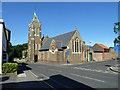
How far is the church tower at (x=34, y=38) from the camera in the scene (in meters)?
52.7

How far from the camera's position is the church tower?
173ft

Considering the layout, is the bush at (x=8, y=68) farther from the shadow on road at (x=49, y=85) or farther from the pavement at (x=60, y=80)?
the shadow on road at (x=49, y=85)

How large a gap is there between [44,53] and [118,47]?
32868mm

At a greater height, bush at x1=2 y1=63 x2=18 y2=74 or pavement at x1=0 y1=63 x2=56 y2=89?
bush at x1=2 y1=63 x2=18 y2=74

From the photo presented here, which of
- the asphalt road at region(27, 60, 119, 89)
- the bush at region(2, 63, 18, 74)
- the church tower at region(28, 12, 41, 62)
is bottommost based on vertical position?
the asphalt road at region(27, 60, 119, 89)

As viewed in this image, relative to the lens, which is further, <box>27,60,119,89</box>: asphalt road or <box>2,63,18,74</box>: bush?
<box>2,63,18,74</box>: bush

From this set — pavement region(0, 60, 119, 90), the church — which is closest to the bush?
pavement region(0, 60, 119, 90)

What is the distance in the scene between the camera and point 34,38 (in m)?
53.5

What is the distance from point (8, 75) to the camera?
16422 millimetres

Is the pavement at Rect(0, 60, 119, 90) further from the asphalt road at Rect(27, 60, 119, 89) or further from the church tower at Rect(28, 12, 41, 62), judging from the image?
the church tower at Rect(28, 12, 41, 62)

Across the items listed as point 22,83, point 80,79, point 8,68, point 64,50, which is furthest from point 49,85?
point 64,50

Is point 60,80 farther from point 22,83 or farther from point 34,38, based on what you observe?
point 34,38

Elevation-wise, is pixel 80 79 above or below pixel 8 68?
below

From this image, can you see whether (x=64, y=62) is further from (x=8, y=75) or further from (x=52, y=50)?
(x=8, y=75)
